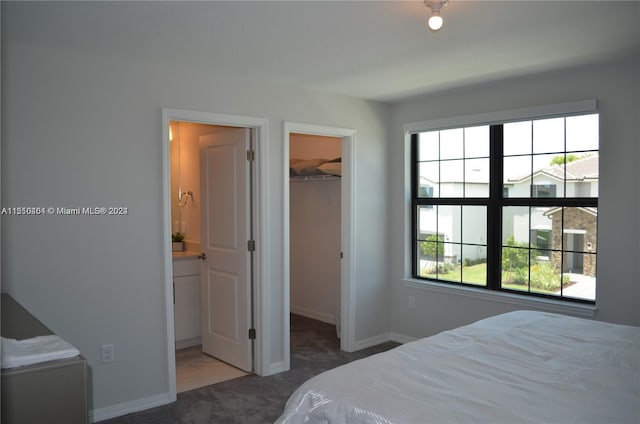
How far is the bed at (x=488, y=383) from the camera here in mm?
1702

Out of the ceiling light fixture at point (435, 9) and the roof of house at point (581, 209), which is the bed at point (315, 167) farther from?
the ceiling light fixture at point (435, 9)

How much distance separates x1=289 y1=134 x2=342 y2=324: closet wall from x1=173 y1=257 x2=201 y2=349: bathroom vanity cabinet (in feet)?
5.03

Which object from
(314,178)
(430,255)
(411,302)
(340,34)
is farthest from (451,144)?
(340,34)

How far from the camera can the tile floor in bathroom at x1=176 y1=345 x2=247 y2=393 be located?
153 inches

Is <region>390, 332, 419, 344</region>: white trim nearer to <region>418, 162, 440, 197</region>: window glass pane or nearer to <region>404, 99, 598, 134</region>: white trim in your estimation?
<region>418, 162, 440, 197</region>: window glass pane

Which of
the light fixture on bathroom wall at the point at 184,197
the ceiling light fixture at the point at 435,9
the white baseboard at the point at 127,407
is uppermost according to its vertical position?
the ceiling light fixture at the point at 435,9

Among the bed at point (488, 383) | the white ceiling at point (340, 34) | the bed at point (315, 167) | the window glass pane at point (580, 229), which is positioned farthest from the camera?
the bed at point (315, 167)

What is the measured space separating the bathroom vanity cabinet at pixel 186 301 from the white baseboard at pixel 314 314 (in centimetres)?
151

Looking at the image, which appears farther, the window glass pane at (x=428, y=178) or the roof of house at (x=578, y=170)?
the window glass pane at (x=428, y=178)

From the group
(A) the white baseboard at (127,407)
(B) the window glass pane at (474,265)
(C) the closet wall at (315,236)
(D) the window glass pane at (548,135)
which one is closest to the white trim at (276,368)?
(A) the white baseboard at (127,407)

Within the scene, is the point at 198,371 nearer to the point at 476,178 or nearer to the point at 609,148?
the point at 476,178

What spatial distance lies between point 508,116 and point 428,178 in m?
1.02

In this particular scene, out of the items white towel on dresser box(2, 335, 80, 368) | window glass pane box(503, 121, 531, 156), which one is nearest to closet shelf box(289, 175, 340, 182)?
window glass pane box(503, 121, 531, 156)

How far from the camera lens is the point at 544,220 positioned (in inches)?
156
